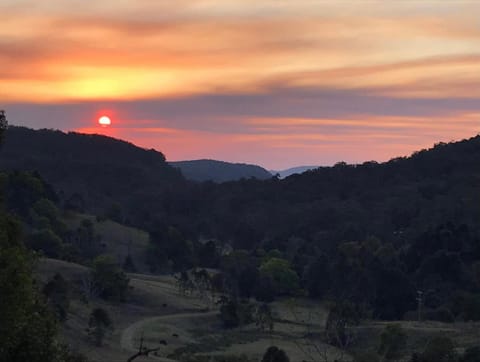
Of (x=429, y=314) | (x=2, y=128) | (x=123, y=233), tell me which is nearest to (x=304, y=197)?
(x=123, y=233)

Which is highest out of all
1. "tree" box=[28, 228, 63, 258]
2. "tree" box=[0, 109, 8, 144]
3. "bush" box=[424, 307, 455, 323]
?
"tree" box=[0, 109, 8, 144]

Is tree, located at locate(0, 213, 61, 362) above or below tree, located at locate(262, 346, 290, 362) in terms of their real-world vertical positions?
above

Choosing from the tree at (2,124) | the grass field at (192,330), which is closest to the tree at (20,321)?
the tree at (2,124)

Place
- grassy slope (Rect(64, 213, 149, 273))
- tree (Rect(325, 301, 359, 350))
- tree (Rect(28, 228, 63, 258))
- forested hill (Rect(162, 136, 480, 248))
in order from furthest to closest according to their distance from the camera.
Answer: forested hill (Rect(162, 136, 480, 248)) → grassy slope (Rect(64, 213, 149, 273)) → tree (Rect(28, 228, 63, 258)) → tree (Rect(325, 301, 359, 350))

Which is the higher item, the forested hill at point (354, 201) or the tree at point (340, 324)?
the forested hill at point (354, 201)

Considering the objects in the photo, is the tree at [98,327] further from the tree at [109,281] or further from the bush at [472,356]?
the bush at [472,356]

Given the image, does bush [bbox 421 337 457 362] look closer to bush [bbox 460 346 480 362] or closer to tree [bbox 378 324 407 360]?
bush [bbox 460 346 480 362]

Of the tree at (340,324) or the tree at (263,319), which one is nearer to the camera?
the tree at (340,324)

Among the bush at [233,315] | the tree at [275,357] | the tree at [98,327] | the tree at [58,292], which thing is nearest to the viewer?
the tree at [275,357]

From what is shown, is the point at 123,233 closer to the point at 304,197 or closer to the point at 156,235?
the point at 156,235

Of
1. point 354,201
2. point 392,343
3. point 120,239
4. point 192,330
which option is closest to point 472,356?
point 392,343

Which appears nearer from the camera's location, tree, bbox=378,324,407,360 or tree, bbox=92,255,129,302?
tree, bbox=378,324,407,360

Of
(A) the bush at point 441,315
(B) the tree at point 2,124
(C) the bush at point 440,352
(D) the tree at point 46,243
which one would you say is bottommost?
(A) the bush at point 441,315

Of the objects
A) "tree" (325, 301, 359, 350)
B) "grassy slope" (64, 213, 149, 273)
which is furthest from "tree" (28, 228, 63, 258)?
"tree" (325, 301, 359, 350)
